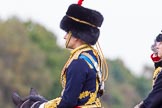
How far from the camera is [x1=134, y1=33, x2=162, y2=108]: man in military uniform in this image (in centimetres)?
1061

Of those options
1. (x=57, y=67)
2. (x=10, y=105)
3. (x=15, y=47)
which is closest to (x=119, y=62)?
(x=57, y=67)

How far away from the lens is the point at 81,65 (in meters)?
10.6

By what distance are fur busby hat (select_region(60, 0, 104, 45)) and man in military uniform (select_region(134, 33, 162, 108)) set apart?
0.63 metres

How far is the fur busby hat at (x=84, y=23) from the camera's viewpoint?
35.3 feet

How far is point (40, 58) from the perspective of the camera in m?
72.7

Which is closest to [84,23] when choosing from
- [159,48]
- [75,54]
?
[75,54]

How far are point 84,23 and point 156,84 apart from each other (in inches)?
37.2

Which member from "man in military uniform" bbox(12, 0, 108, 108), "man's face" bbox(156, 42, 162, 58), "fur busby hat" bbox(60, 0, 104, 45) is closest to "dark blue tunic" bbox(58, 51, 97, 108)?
"man in military uniform" bbox(12, 0, 108, 108)

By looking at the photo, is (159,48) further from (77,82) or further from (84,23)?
(77,82)

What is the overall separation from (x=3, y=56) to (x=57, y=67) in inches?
378

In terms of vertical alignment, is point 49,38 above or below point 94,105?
below

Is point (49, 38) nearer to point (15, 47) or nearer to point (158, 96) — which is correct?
point (15, 47)

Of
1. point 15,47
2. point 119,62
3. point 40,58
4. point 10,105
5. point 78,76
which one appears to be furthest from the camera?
point 119,62

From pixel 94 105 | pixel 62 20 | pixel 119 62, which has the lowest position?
pixel 119 62
